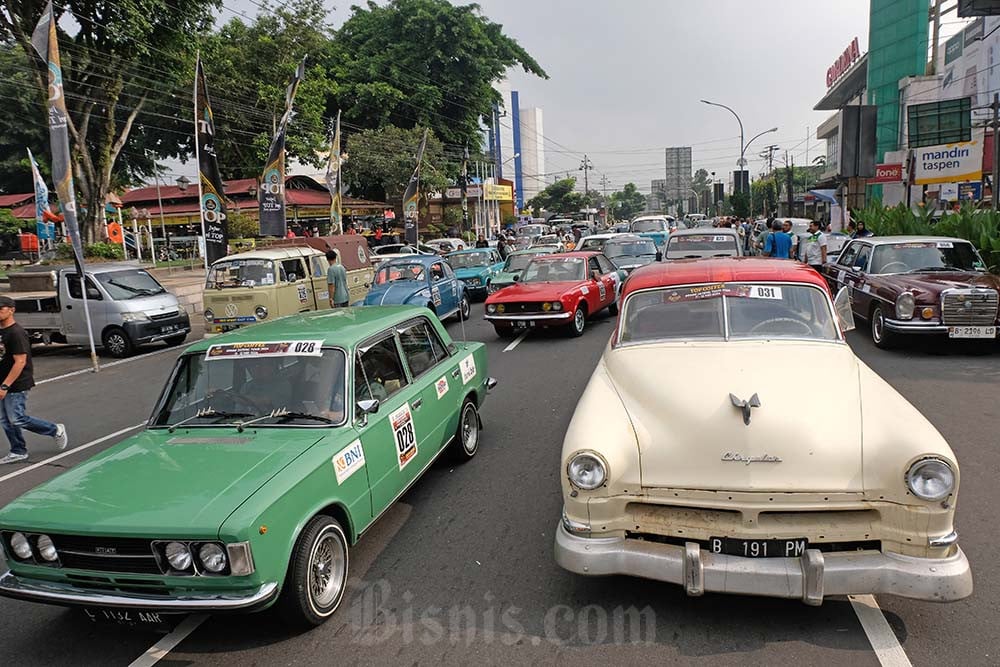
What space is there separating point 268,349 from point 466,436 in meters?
2.24

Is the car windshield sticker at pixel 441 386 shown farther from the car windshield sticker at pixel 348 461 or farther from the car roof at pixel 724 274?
the car roof at pixel 724 274

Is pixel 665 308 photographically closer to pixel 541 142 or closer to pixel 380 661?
pixel 380 661

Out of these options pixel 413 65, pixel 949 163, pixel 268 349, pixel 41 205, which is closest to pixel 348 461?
pixel 268 349

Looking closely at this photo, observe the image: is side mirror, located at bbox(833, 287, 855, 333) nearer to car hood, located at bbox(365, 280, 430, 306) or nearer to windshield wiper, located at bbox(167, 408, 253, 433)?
windshield wiper, located at bbox(167, 408, 253, 433)

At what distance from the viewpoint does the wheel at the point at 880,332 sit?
1023 centimetres

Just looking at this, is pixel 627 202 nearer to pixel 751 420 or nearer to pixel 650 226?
pixel 650 226

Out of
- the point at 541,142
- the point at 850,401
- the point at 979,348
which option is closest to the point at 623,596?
the point at 850,401

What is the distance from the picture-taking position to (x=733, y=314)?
16.3 ft

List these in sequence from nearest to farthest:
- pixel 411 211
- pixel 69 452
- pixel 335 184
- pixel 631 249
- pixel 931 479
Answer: pixel 931 479 < pixel 69 452 < pixel 631 249 < pixel 335 184 < pixel 411 211

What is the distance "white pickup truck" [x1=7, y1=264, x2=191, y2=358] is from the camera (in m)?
13.8

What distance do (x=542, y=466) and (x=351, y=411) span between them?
230 centimetres

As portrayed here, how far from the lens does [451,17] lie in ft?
156

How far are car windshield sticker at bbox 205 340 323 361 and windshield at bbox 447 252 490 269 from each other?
14.8 metres

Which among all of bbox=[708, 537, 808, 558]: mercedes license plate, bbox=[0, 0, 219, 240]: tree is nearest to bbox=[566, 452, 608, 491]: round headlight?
bbox=[708, 537, 808, 558]: mercedes license plate
